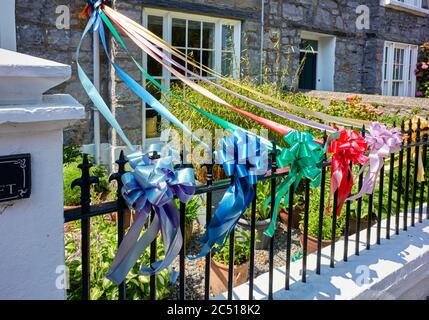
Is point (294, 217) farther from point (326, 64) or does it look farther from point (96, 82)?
point (326, 64)

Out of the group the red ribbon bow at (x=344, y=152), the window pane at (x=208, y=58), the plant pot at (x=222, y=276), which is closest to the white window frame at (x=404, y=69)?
the window pane at (x=208, y=58)

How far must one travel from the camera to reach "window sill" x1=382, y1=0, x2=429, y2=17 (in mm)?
9531

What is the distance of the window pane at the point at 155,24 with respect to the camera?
5.98 m

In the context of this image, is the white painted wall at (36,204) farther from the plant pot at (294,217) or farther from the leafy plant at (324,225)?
the plant pot at (294,217)

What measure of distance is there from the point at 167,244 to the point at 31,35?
171 inches

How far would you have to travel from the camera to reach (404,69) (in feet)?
35.2

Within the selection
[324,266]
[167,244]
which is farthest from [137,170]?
[324,266]

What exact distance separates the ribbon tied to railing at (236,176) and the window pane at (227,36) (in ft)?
17.5

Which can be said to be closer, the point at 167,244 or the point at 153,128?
the point at 167,244

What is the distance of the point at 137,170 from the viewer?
1.46m

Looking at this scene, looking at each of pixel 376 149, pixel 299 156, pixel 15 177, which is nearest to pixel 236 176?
pixel 299 156

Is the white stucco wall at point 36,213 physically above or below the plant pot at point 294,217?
above

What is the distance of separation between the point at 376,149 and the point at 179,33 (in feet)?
15.0
